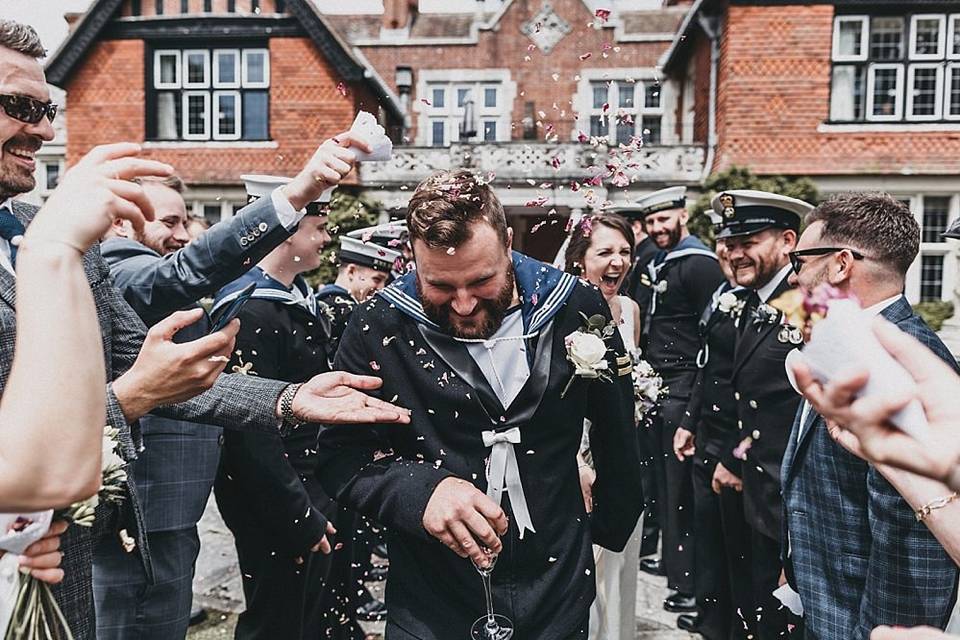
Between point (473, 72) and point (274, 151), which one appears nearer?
point (274, 151)

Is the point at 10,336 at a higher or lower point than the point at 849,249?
lower

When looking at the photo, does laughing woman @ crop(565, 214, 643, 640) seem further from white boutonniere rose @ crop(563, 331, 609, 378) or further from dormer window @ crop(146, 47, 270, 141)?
dormer window @ crop(146, 47, 270, 141)

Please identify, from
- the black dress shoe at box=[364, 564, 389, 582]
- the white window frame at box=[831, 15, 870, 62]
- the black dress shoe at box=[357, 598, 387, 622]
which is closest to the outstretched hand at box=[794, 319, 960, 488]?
the black dress shoe at box=[357, 598, 387, 622]

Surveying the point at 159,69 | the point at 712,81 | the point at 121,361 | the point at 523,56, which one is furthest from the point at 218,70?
the point at 121,361

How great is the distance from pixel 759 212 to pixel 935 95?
576 inches

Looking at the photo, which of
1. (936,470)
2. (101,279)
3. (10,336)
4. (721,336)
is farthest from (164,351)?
(721,336)

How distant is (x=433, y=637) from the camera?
244 centimetres

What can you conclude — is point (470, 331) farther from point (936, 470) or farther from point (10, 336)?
point (936, 470)

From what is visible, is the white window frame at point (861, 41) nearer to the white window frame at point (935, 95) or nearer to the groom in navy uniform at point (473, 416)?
the white window frame at point (935, 95)

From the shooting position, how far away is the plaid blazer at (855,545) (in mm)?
2436

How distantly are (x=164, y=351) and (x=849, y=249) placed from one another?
225cm

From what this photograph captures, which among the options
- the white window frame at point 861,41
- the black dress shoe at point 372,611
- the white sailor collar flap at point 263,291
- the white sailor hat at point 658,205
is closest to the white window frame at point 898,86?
the white window frame at point 861,41

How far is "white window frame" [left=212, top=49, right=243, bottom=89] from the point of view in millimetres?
18953

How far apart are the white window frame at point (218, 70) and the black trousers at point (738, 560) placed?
17328 mm
